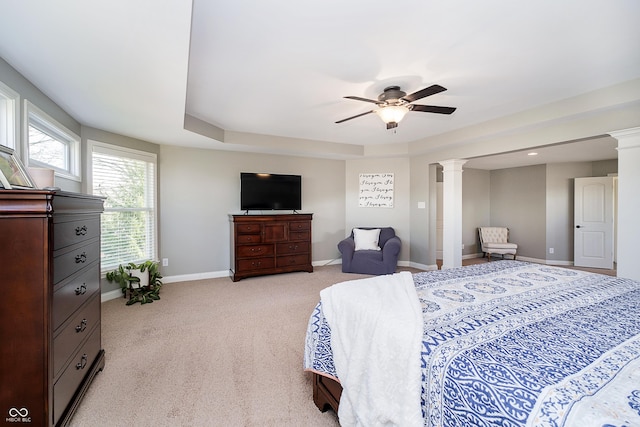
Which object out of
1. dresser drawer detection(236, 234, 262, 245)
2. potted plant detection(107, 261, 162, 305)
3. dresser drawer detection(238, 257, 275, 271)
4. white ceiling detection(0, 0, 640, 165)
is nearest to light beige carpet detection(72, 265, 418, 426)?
potted plant detection(107, 261, 162, 305)

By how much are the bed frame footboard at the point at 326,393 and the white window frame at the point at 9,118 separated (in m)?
2.73

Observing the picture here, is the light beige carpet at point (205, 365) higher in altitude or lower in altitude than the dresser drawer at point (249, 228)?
lower

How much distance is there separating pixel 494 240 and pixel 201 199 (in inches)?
257

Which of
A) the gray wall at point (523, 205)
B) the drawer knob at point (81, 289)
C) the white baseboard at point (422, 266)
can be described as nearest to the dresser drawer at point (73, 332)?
the drawer knob at point (81, 289)

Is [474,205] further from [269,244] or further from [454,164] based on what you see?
[269,244]

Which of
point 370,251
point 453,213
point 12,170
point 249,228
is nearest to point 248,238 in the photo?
point 249,228

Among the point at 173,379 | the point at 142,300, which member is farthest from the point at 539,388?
the point at 142,300

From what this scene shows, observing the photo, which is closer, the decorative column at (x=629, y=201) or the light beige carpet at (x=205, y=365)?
the light beige carpet at (x=205, y=365)

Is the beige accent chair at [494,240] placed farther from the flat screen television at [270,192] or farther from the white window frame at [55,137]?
the white window frame at [55,137]

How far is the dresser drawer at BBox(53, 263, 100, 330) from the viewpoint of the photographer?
141 cm

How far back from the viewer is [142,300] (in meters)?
3.52

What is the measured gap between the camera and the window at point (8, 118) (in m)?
2.04

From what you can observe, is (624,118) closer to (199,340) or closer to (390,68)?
(390,68)

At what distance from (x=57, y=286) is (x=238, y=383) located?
4.02 feet
